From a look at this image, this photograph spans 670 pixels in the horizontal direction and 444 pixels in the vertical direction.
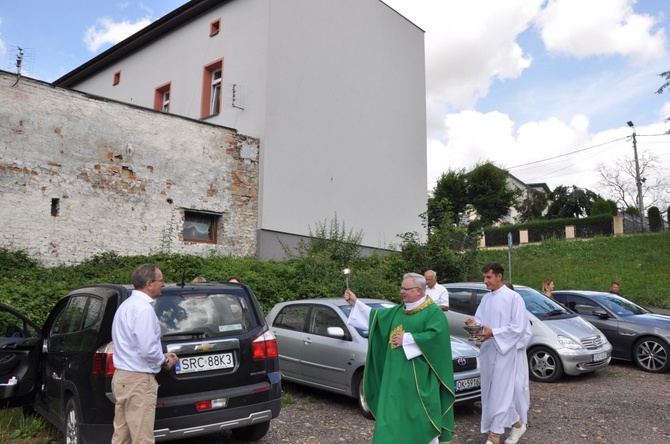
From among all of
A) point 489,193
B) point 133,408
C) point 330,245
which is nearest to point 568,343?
point 133,408

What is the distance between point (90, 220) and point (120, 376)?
1038 centimetres

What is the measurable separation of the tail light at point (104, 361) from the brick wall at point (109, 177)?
9.43 metres

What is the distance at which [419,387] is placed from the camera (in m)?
4.35

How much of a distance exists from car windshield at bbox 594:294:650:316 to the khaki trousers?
977 cm

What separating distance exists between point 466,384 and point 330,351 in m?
1.84

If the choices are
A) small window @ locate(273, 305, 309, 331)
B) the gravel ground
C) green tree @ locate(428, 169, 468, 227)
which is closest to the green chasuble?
the gravel ground

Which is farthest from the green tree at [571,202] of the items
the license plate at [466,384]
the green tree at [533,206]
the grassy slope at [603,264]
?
the license plate at [466,384]

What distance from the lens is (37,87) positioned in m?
12.7

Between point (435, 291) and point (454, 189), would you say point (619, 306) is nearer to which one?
point (435, 291)

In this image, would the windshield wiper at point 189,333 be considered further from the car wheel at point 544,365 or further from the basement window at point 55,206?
the basement window at point 55,206

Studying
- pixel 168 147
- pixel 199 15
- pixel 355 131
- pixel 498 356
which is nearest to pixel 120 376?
pixel 498 356

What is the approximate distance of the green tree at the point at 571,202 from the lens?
2221 inches

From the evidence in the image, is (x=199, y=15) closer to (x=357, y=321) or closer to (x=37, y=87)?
(x=37, y=87)

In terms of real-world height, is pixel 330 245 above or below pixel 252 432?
above
